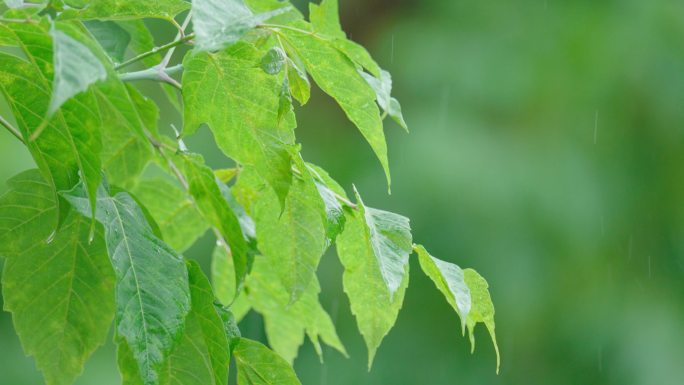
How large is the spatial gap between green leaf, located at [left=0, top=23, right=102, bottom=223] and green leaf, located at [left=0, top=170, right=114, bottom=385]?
0.11 meters

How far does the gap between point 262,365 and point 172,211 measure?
0.93 ft

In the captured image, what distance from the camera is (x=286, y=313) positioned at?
2.74 feet

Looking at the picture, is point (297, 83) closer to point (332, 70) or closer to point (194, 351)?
point (332, 70)

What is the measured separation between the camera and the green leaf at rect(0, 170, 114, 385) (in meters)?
0.59

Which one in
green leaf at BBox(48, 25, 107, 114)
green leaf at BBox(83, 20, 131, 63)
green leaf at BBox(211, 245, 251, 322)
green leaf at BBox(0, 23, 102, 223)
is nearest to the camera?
green leaf at BBox(48, 25, 107, 114)

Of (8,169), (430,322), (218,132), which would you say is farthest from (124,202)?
(430,322)

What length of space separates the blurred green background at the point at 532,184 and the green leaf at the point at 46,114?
205cm

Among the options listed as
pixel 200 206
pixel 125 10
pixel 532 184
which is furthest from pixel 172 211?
pixel 532 184

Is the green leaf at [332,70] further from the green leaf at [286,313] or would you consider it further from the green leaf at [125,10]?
the green leaf at [286,313]

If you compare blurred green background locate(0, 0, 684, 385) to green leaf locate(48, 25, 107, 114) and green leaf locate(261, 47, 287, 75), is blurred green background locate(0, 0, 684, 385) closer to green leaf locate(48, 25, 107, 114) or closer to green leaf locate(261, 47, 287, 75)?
green leaf locate(261, 47, 287, 75)

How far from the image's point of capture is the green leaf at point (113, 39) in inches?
29.0

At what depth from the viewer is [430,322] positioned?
111 inches

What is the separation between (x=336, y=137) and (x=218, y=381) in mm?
2416

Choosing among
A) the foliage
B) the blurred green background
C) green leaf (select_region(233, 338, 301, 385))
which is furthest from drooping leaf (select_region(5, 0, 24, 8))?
the blurred green background
